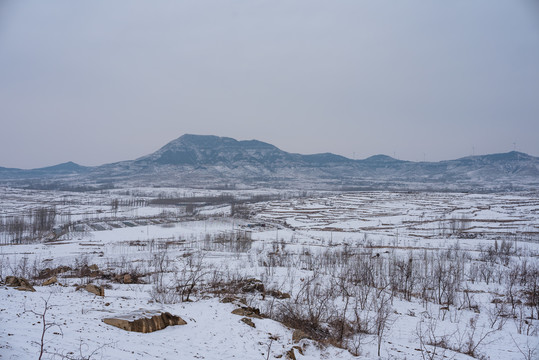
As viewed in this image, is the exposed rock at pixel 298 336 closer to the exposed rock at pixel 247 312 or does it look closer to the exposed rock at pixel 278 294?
the exposed rock at pixel 247 312

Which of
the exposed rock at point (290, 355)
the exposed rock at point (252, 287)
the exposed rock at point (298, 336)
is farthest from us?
the exposed rock at point (252, 287)

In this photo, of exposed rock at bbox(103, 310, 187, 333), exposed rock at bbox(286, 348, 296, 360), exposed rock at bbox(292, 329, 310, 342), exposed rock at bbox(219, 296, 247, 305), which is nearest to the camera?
exposed rock at bbox(286, 348, 296, 360)

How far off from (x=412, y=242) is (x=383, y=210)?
100ft

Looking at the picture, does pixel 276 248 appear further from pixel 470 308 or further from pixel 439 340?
pixel 439 340

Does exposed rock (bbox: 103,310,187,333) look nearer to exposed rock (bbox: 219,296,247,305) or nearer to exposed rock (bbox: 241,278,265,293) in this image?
exposed rock (bbox: 219,296,247,305)

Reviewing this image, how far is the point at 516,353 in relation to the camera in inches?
290

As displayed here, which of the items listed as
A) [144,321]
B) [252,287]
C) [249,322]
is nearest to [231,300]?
[249,322]

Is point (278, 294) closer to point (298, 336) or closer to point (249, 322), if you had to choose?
point (249, 322)

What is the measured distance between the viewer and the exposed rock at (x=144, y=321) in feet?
19.1

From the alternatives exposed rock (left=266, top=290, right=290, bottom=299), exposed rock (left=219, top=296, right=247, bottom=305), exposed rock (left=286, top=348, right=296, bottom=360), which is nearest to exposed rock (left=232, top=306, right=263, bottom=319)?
exposed rock (left=219, top=296, right=247, bottom=305)

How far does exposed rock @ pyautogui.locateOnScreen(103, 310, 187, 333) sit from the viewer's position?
5824 mm

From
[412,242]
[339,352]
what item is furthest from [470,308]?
[412,242]

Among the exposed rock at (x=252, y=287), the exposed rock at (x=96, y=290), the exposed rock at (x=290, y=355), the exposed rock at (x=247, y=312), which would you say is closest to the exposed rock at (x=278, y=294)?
the exposed rock at (x=252, y=287)

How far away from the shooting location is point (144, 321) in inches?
235
